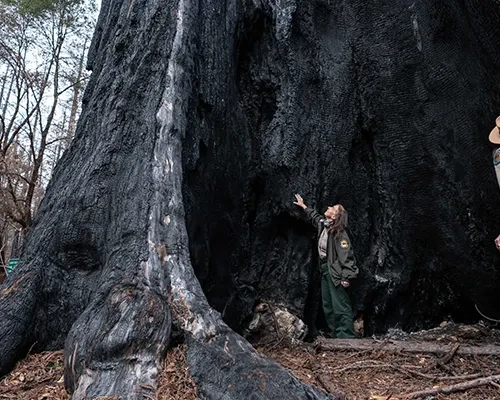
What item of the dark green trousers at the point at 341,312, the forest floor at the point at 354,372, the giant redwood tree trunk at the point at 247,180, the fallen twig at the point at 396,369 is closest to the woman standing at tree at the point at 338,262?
the dark green trousers at the point at 341,312

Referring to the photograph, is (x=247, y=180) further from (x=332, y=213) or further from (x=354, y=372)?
(x=354, y=372)

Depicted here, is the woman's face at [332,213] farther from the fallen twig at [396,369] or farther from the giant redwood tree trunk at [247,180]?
Result: the fallen twig at [396,369]

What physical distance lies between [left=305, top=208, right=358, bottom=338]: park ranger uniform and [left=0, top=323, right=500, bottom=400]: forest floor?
0.76 m

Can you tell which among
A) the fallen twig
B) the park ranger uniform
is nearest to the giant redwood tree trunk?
the park ranger uniform

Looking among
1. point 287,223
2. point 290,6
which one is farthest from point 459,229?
point 290,6

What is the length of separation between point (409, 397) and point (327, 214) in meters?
2.91

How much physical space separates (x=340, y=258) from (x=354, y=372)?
1912mm

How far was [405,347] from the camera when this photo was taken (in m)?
4.39

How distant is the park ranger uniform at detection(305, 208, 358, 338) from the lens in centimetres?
540

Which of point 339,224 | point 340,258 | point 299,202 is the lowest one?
point 340,258

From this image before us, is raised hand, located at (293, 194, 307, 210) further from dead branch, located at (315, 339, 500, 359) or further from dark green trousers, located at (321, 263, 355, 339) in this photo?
dead branch, located at (315, 339, 500, 359)

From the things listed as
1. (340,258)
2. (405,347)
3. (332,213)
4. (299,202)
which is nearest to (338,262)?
(340,258)

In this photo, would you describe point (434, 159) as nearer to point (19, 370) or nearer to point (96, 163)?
point (96, 163)

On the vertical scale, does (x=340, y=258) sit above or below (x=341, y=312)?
above
